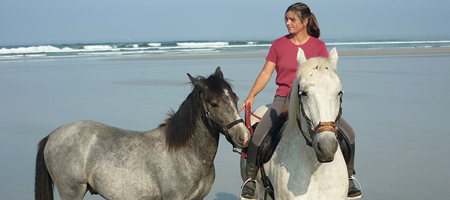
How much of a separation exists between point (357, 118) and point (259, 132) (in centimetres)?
537

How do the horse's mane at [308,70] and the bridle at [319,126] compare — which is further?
the horse's mane at [308,70]

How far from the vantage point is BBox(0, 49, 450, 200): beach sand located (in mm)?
5503

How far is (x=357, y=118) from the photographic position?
27.4 ft

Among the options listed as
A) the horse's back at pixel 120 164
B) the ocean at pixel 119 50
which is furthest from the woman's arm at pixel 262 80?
the ocean at pixel 119 50

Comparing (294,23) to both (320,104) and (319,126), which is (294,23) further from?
(319,126)

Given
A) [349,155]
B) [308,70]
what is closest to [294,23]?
[308,70]

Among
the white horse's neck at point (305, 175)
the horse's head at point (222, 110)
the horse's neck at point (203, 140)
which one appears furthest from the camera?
the horse's neck at point (203, 140)

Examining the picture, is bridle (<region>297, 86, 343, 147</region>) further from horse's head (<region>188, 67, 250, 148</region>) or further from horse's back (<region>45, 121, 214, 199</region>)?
horse's back (<region>45, 121, 214, 199</region>)

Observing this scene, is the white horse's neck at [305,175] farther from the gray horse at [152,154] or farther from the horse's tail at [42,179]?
the horse's tail at [42,179]

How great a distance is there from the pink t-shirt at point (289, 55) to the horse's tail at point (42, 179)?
2397 millimetres

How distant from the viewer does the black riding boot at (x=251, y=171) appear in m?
3.55

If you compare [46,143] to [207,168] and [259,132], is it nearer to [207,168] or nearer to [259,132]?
[207,168]

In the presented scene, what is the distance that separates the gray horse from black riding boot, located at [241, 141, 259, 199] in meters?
0.16

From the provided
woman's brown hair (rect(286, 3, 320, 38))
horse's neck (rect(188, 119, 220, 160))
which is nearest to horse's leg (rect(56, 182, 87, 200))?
horse's neck (rect(188, 119, 220, 160))
